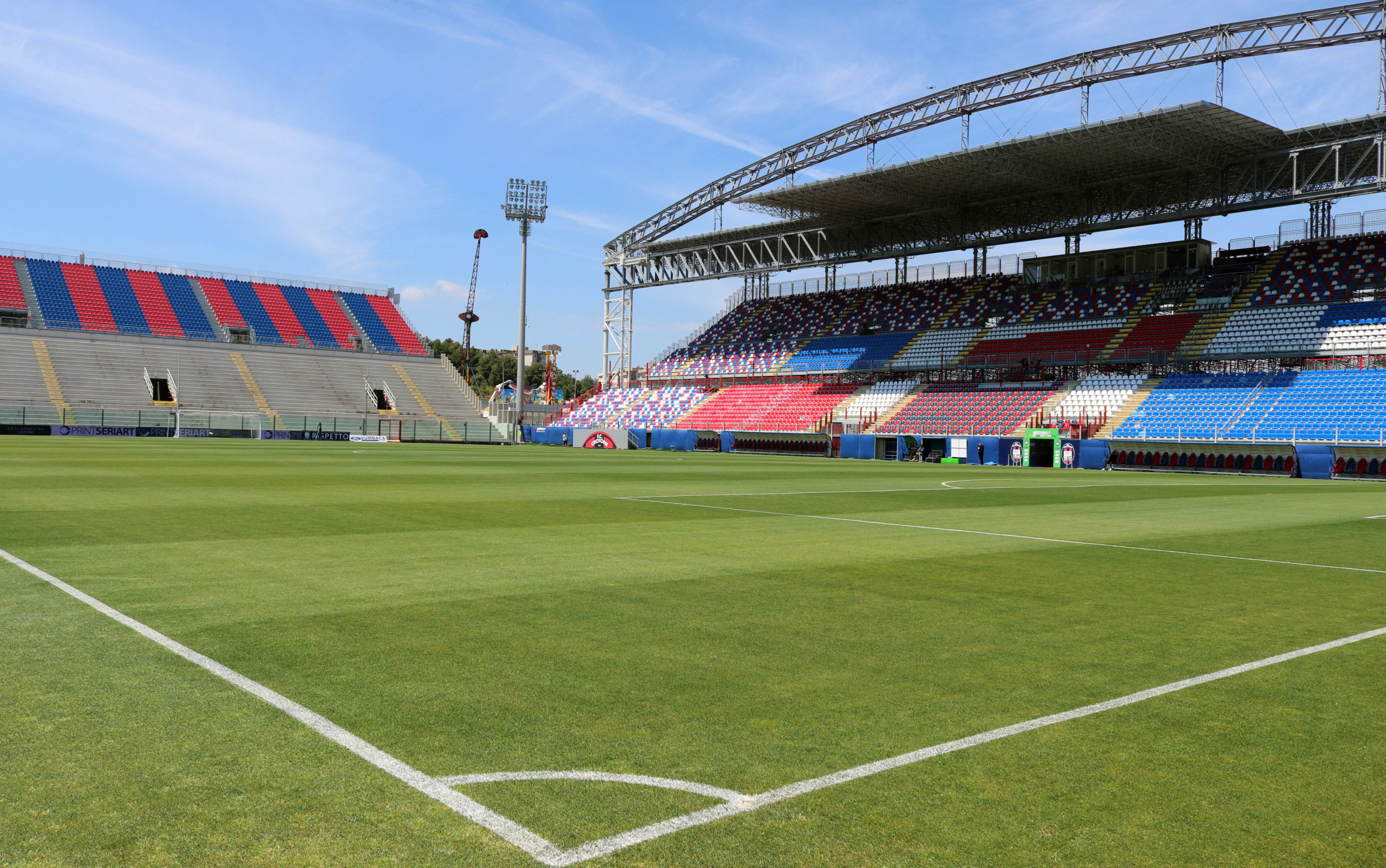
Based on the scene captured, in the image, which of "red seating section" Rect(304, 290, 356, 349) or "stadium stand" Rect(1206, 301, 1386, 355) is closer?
"stadium stand" Rect(1206, 301, 1386, 355)

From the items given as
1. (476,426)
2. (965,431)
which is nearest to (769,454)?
(965,431)

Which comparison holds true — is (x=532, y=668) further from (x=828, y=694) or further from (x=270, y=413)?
(x=270, y=413)

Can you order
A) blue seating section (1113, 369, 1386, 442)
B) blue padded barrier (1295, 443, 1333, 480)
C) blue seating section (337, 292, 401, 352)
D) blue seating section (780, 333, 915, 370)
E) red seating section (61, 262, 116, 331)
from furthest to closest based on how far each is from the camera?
1. blue seating section (337, 292, 401, 352)
2. red seating section (61, 262, 116, 331)
3. blue seating section (780, 333, 915, 370)
4. blue seating section (1113, 369, 1386, 442)
5. blue padded barrier (1295, 443, 1333, 480)

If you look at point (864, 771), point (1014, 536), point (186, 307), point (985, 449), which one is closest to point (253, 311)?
point (186, 307)

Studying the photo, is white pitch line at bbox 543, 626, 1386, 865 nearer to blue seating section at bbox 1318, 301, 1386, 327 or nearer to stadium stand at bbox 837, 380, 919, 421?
blue seating section at bbox 1318, 301, 1386, 327

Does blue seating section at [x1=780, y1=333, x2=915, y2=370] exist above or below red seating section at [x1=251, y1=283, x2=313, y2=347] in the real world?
below

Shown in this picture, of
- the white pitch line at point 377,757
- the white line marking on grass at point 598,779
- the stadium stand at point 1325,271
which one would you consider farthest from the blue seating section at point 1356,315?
the white pitch line at point 377,757

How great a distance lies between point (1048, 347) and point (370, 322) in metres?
55.2

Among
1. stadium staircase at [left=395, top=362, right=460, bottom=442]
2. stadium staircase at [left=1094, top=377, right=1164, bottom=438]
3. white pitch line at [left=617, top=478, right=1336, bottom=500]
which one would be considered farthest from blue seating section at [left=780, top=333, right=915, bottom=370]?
white pitch line at [left=617, top=478, right=1336, bottom=500]

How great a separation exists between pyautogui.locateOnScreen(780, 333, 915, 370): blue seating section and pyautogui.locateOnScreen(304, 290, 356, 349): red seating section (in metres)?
37.3

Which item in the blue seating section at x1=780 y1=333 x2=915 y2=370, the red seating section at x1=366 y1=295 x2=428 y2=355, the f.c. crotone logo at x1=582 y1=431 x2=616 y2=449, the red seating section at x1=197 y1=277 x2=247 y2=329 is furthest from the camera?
the red seating section at x1=366 y1=295 x2=428 y2=355

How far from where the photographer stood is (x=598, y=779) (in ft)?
13.0

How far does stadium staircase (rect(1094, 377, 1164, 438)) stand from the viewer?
43750 millimetres

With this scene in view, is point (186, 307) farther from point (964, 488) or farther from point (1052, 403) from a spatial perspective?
point (964, 488)
